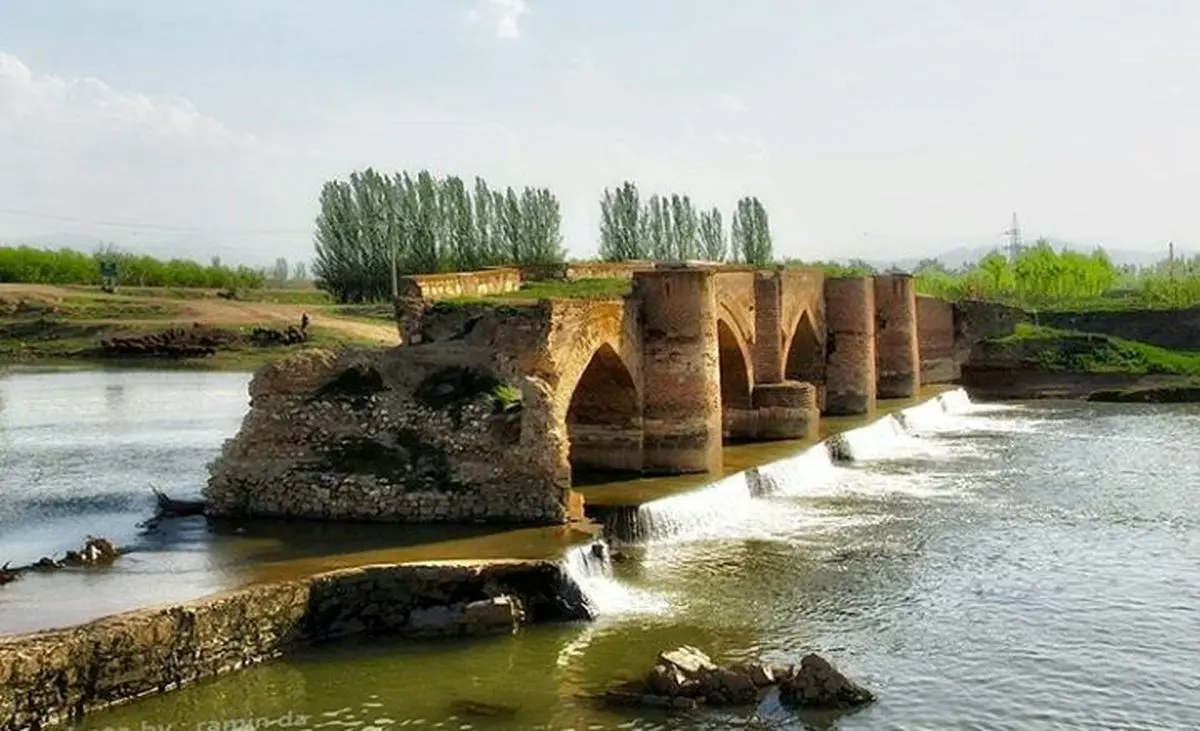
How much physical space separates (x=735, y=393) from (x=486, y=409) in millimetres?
11120

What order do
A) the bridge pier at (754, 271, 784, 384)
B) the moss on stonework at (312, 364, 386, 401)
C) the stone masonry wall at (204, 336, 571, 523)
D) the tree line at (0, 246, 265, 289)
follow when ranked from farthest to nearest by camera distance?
the tree line at (0, 246, 265, 289), the bridge pier at (754, 271, 784, 384), the moss on stonework at (312, 364, 386, 401), the stone masonry wall at (204, 336, 571, 523)

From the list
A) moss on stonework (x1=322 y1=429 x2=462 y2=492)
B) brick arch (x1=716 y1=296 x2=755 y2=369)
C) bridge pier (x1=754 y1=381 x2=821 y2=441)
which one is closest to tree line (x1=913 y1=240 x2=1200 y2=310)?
brick arch (x1=716 y1=296 x2=755 y2=369)

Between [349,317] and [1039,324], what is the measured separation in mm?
28056

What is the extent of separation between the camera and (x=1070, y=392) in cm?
4388

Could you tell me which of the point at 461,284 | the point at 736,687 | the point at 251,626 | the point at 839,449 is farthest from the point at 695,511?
the point at 251,626

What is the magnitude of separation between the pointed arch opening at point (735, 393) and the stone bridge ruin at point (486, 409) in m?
2.40

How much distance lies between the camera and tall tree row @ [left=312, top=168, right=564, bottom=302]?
61.7 meters

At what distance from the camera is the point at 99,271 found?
3051 inches

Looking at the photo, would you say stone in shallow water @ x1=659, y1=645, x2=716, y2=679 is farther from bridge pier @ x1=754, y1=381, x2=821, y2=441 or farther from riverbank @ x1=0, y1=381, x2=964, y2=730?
bridge pier @ x1=754, y1=381, x2=821, y2=441

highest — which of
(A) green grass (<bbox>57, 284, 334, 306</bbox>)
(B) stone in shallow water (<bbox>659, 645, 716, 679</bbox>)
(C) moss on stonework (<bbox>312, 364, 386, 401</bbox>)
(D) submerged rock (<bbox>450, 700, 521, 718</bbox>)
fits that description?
(A) green grass (<bbox>57, 284, 334, 306</bbox>)

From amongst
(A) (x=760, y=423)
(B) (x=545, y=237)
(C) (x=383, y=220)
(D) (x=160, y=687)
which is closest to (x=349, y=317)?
(C) (x=383, y=220)

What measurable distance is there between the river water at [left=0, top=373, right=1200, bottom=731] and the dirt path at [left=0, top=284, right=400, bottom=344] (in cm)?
2622

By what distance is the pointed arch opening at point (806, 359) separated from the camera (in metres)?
34.7

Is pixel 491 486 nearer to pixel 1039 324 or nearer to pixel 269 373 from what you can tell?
pixel 269 373
